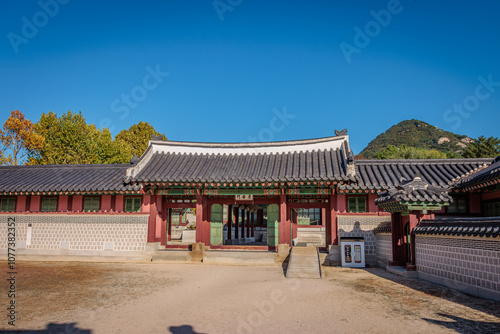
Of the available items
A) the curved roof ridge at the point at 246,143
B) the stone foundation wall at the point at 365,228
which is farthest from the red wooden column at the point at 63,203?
the stone foundation wall at the point at 365,228

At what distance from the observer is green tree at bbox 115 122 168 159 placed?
49.9 m

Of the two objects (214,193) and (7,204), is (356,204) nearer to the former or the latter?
(214,193)

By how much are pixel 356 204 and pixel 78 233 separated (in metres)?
14.7

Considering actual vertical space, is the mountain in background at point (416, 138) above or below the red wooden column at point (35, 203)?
above

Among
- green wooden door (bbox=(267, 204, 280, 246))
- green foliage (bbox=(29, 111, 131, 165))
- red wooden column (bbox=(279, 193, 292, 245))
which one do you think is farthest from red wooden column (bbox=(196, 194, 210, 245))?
green foliage (bbox=(29, 111, 131, 165))

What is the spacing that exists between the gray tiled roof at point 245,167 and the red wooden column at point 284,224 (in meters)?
1.39

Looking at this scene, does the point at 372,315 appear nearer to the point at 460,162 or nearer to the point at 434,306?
the point at 434,306

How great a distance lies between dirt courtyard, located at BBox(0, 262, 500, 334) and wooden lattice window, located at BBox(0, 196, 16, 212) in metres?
8.19

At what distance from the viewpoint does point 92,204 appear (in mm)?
19281

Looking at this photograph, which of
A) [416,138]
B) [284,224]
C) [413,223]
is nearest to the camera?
[413,223]

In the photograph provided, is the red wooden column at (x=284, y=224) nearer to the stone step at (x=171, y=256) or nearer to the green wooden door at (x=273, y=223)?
the green wooden door at (x=273, y=223)

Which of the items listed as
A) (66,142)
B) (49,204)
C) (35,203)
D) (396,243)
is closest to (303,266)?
(396,243)

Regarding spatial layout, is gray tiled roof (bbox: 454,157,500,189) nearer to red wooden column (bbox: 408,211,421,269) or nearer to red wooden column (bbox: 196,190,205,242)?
red wooden column (bbox: 408,211,421,269)

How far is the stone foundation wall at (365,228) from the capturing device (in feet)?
57.4
